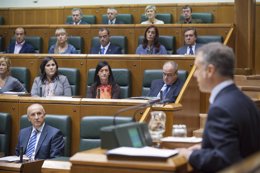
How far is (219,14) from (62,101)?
10.1 ft

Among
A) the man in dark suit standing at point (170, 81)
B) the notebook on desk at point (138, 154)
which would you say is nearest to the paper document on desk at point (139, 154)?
the notebook on desk at point (138, 154)

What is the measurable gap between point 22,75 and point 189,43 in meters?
1.38

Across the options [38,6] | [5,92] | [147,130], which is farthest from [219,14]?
[147,130]

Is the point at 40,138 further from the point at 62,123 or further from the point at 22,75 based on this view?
Answer: the point at 22,75

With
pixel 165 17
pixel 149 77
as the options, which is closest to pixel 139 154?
pixel 149 77

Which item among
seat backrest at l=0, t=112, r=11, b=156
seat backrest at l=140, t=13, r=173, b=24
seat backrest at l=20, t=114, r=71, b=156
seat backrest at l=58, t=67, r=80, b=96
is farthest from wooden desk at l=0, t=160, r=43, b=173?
seat backrest at l=140, t=13, r=173, b=24

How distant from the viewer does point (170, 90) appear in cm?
349

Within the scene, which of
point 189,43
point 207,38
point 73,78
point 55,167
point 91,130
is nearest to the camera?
point 55,167

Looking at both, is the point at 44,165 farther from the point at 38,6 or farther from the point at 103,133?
the point at 38,6

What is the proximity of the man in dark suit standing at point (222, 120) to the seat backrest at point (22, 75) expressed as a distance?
2.84 m

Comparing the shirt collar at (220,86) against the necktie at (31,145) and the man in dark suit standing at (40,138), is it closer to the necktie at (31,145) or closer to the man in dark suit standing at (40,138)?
the man in dark suit standing at (40,138)

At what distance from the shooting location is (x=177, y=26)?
15.4 ft

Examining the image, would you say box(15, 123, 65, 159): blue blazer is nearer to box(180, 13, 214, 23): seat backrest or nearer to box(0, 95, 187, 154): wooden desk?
box(0, 95, 187, 154): wooden desk

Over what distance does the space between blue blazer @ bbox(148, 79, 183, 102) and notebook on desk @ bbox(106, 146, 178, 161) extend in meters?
1.88
